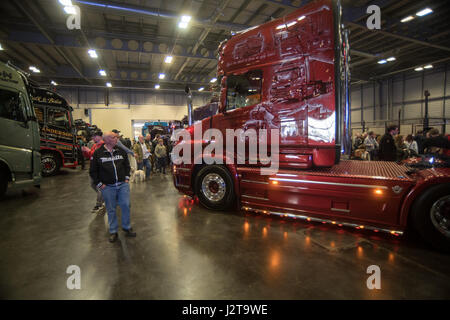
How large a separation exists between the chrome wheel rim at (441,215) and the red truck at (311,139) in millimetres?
11

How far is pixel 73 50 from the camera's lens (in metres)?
13.9

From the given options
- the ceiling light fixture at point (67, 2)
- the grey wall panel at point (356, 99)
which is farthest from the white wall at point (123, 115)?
the grey wall panel at point (356, 99)

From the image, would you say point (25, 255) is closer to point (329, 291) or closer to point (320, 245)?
point (329, 291)

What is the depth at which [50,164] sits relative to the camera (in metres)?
10.2

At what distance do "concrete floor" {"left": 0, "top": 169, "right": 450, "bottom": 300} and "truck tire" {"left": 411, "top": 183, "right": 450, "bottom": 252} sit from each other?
0.70 ft

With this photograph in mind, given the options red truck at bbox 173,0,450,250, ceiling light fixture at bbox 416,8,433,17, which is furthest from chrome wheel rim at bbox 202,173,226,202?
ceiling light fixture at bbox 416,8,433,17

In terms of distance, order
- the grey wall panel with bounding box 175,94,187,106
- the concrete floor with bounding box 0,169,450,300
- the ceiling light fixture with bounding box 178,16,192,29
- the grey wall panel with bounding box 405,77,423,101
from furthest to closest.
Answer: the grey wall panel with bounding box 175,94,187,106 → the grey wall panel with bounding box 405,77,423,101 → the ceiling light fixture with bounding box 178,16,192,29 → the concrete floor with bounding box 0,169,450,300

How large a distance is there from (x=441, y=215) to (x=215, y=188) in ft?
12.2

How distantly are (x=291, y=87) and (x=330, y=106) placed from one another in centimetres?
74

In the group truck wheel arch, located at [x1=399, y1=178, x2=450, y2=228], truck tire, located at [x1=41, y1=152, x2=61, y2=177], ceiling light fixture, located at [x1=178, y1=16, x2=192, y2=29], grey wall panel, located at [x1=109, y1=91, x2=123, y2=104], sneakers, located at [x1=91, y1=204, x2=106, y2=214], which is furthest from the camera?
grey wall panel, located at [x1=109, y1=91, x2=123, y2=104]

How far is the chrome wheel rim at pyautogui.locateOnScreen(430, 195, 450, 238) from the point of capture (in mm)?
3088

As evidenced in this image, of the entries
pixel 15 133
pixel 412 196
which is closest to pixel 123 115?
pixel 15 133

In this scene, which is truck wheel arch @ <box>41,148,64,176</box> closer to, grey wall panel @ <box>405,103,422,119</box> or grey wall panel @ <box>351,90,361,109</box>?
grey wall panel @ <box>405,103,422,119</box>

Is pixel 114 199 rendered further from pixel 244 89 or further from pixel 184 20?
pixel 184 20
